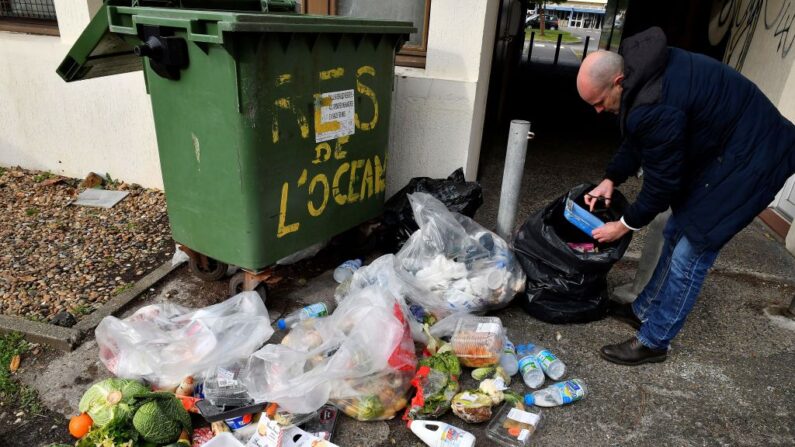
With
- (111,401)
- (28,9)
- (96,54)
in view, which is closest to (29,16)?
(28,9)

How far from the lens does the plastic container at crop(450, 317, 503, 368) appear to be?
2445 millimetres

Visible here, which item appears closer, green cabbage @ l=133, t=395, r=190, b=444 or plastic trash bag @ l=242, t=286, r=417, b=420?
green cabbage @ l=133, t=395, r=190, b=444

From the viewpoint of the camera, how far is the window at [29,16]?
4.46 metres

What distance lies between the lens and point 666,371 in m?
2.58

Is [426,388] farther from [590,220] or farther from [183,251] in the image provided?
[183,251]

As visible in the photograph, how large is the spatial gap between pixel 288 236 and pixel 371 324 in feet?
2.51

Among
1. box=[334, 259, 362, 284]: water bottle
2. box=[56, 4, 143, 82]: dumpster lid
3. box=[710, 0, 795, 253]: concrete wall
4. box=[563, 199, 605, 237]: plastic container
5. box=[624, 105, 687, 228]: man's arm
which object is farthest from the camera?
box=[710, 0, 795, 253]: concrete wall

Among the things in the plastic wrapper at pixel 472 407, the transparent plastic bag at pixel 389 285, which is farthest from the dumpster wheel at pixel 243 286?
the plastic wrapper at pixel 472 407

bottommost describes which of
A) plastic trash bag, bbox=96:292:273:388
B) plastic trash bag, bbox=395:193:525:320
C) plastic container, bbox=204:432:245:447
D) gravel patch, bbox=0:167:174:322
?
gravel patch, bbox=0:167:174:322

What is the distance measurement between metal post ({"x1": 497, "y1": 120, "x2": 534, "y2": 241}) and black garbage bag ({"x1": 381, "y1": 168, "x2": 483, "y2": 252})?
0.58ft

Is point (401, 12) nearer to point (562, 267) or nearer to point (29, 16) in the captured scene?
point (562, 267)

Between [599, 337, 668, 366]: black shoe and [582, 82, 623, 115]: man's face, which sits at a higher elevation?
[582, 82, 623, 115]: man's face

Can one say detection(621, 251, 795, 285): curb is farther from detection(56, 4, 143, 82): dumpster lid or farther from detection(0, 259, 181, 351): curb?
detection(56, 4, 143, 82): dumpster lid

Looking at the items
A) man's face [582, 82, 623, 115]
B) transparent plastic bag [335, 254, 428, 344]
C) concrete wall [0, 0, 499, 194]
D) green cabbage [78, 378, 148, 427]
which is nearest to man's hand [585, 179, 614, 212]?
man's face [582, 82, 623, 115]
